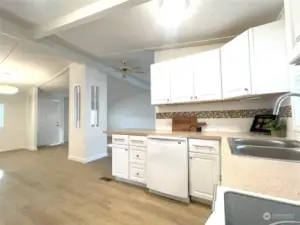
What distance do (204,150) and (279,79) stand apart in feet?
3.73

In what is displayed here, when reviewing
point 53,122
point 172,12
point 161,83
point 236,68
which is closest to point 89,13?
point 172,12

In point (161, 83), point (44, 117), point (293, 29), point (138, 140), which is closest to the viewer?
point (293, 29)

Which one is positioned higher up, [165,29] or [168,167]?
[165,29]

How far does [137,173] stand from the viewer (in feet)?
9.37

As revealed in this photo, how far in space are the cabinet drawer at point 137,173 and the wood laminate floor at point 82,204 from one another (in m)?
0.15

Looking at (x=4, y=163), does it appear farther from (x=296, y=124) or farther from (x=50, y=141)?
(x=296, y=124)

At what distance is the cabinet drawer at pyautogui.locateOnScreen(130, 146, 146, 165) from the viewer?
2799mm

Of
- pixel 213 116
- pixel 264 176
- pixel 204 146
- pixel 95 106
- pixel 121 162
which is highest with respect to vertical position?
pixel 95 106

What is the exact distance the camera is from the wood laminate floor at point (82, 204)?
6.51 feet

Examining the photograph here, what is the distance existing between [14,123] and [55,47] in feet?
15.7

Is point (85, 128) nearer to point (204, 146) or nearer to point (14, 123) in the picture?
point (204, 146)

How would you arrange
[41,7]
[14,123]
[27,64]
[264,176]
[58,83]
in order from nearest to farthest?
[264,176], [41,7], [27,64], [58,83], [14,123]

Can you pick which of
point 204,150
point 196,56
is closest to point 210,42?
point 196,56

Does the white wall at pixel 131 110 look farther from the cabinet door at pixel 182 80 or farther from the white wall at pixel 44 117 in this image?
the cabinet door at pixel 182 80
